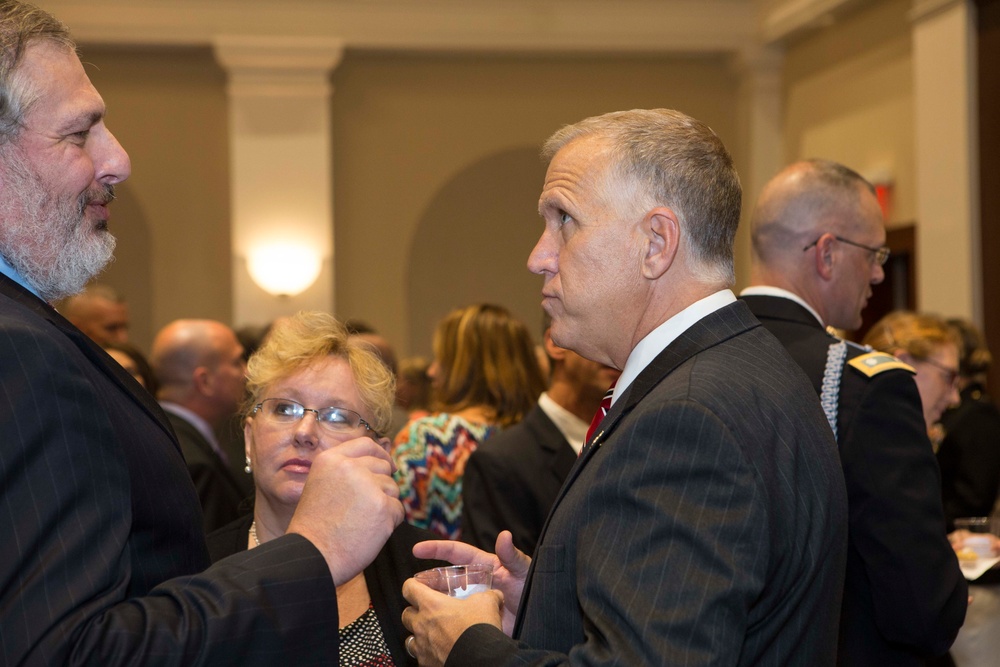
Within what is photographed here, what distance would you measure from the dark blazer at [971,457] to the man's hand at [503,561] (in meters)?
3.19

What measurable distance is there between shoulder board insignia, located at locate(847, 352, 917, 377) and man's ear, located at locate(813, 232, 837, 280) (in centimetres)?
37

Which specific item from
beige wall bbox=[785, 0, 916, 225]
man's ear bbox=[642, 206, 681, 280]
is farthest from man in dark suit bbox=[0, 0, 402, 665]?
beige wall bbox=[785, 0, 916, 225]

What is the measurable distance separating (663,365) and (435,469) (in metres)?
2.14

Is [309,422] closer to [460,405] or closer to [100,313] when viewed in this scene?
[460,405]

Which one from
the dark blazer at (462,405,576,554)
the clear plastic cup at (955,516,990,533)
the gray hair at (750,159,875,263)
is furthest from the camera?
the dark blazer at (462,405,576,554)

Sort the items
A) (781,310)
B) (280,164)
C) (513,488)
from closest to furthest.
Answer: (781,310), (513,488), (280,164)

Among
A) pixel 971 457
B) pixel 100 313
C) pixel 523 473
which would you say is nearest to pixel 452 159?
pixel 100 313

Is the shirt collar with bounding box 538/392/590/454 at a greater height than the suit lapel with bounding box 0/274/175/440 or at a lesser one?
lesser

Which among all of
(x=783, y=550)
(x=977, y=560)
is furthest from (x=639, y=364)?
(x=977, y=560)

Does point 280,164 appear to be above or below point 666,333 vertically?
above

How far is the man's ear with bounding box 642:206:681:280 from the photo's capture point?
160 cm

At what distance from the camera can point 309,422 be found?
2463mm

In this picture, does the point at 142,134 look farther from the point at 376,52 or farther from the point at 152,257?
the point at 376,52

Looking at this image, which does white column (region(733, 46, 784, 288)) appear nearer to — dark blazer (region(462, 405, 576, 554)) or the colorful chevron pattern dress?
the colorful chevron pattern dress
